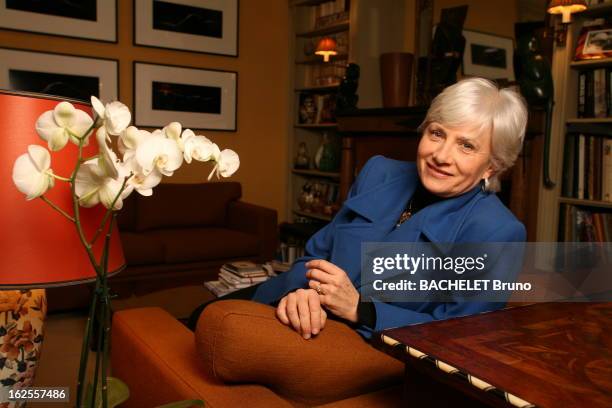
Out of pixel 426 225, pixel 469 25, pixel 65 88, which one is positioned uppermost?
pixel 469 25

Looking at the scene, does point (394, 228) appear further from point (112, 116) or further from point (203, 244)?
point (203, 244)

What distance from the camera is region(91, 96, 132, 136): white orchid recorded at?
25.0 inches

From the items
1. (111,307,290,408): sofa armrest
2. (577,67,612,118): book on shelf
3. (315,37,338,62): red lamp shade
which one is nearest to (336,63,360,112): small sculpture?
(315,37,338,62): red lamp shade

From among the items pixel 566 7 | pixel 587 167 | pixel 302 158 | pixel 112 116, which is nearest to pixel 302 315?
pixel 112 116

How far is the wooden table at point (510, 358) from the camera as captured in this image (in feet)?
2.18

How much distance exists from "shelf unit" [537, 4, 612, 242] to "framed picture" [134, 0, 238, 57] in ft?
9.25

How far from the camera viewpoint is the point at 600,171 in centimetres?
284

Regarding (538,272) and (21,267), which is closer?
(21,267)

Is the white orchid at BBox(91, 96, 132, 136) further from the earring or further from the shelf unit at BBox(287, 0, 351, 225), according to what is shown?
the shelf unit at BBox(287, 0, 351, 225)

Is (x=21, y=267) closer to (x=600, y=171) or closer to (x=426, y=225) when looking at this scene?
(x=426, y=225)

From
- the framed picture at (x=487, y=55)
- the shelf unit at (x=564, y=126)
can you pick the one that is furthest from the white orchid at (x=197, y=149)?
the framed picture at (x=487, y=55)

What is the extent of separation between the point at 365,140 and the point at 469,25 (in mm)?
1606

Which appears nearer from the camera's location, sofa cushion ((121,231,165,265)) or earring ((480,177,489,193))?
earring ((480,177,489,193))

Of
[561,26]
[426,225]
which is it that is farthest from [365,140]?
[426,225]
